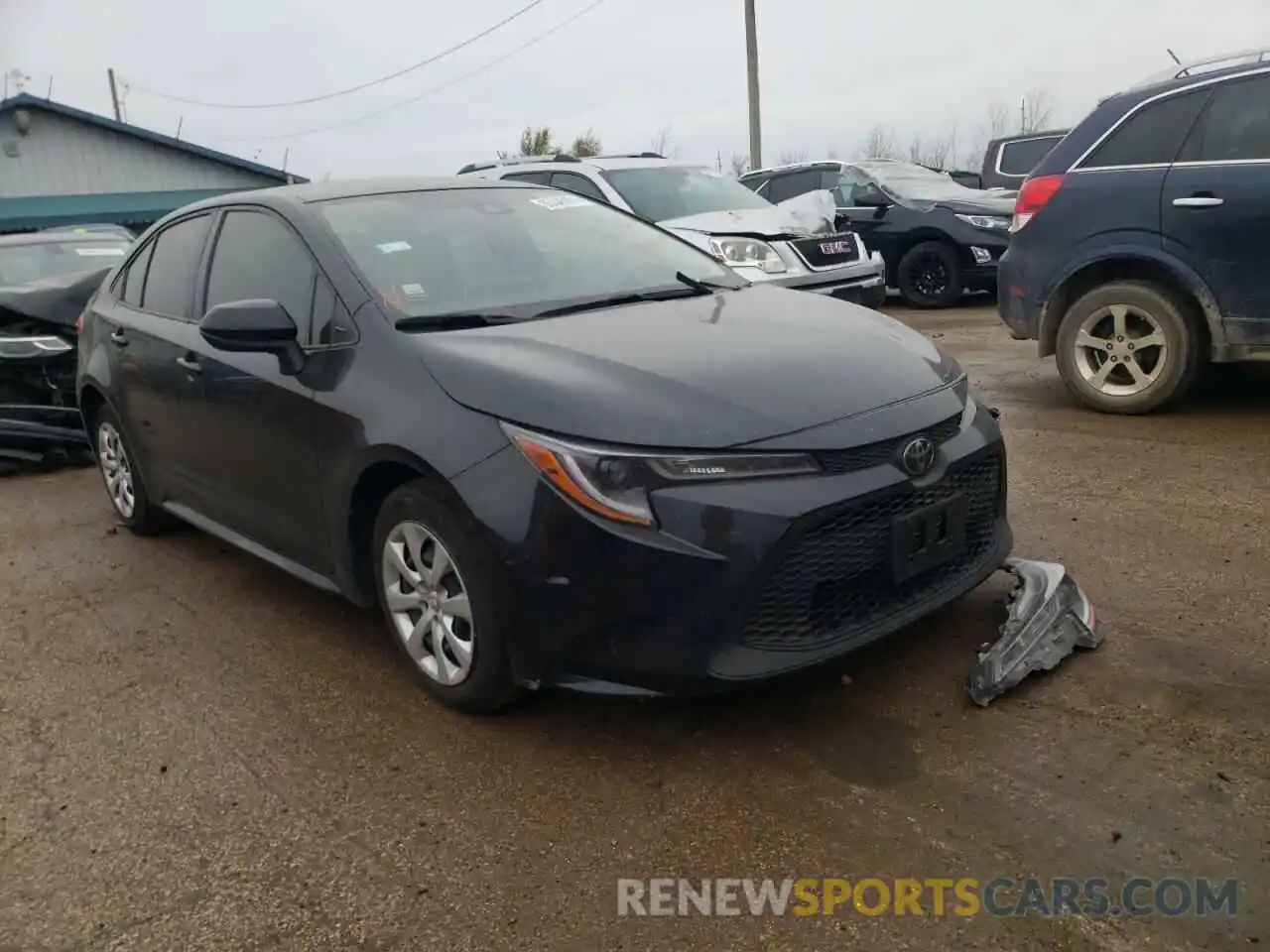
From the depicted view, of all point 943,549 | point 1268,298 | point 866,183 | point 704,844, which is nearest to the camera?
point 704,844

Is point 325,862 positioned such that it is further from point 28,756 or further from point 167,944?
point 28,756

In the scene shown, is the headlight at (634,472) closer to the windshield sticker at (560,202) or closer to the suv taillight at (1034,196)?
the windshield sticker at (560,202)

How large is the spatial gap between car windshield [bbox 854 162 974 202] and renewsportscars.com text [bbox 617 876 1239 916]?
10.3 metres

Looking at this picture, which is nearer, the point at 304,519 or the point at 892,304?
the point at 304,519

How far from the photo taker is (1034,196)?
20.4 ft

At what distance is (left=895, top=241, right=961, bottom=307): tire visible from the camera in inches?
458

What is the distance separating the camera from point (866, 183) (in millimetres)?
12477

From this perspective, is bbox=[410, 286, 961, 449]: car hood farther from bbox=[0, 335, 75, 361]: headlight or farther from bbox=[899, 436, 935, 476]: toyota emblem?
bbox=[0, 335, 75, 361]: headlight

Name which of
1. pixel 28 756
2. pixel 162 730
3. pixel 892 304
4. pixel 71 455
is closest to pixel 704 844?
pixel 162 730

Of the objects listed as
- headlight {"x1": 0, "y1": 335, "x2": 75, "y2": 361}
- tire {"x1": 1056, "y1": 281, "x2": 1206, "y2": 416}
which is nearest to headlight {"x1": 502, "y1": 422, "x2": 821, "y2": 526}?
tire {"x1": 1056, "y1": 281, "x2": 1206, "y2": 416}

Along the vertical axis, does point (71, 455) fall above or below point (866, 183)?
below

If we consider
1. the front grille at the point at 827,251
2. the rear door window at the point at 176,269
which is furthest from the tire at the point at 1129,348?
the rear door window at the point at 176,269

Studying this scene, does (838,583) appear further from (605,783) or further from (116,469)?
(116,469)

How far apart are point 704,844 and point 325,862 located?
36.2 inches
